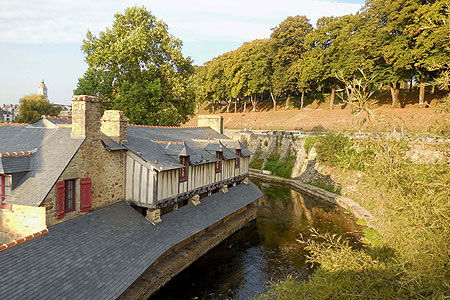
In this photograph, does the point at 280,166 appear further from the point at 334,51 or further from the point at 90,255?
the point at 90,255

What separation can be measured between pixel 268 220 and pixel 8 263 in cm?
1616

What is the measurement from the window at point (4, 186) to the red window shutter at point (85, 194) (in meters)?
2.14

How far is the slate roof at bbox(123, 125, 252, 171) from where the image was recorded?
43.7ft

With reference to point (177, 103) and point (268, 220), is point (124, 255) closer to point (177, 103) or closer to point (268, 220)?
point (268, 220)

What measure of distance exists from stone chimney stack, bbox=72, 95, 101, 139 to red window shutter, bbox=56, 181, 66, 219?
197cm

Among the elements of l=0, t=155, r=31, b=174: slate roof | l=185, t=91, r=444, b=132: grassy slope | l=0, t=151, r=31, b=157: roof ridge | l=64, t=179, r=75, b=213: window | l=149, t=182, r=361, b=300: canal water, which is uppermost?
l=185, t=91, r=444, b=132: grassy slope

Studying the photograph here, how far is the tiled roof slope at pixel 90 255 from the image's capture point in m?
7.64

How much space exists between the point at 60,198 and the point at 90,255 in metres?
2.20

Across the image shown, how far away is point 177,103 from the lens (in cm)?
2873

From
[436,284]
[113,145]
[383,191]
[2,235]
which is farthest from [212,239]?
[436,284]

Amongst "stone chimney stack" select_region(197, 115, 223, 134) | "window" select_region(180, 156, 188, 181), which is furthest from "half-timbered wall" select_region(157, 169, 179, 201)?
"stone chimney stack" select_region(197, 115, 223, 134)

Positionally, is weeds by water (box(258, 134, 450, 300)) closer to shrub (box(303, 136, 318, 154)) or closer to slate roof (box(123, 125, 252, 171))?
slate roof (box(123, 125, 252, 171))

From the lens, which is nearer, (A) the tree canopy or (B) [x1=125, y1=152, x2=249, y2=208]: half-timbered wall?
(B) [x1=125, y1=152, x2=249, y2=208]: half-timbered wall

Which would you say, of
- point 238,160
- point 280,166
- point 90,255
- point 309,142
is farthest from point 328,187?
point 90,255
